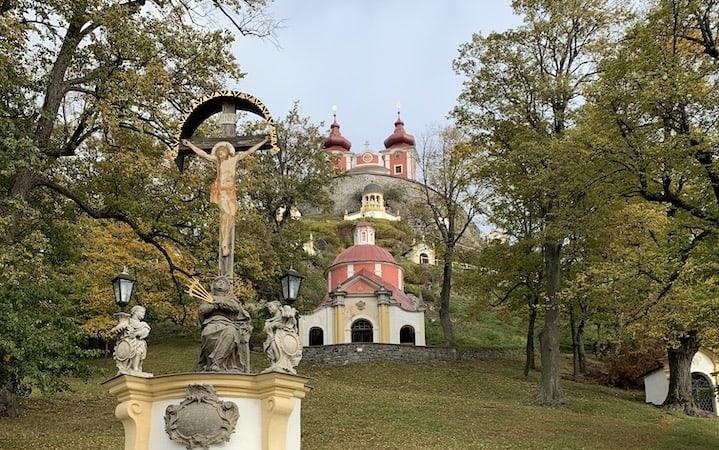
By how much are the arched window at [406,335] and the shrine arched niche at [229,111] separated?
31947 mm

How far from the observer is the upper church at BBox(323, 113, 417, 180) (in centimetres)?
9856

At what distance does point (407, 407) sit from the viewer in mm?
19781

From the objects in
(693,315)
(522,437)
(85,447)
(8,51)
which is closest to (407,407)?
(522,437)

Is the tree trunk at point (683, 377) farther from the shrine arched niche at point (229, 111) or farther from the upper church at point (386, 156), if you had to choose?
the upper church at point (386, 156)

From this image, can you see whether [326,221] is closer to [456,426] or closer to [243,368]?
[456,426]

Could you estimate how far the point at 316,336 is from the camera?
140 ft

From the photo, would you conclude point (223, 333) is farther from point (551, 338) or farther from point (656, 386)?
point (656, 386)

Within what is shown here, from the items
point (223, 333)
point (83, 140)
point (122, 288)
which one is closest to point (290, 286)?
point (223, 333)

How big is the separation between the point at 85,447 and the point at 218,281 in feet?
19.9

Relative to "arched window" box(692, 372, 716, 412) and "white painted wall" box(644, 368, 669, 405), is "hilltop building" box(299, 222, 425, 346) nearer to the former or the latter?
"white painted wall" box(644, 368, 669, 405)

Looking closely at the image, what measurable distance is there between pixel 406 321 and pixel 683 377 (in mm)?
19221

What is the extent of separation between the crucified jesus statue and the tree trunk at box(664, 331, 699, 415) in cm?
1899

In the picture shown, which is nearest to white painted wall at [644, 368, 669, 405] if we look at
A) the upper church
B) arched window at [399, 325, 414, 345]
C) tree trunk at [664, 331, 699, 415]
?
tree trunk at [664, 331, 699, 415]

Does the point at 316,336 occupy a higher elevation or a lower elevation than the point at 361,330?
lower
